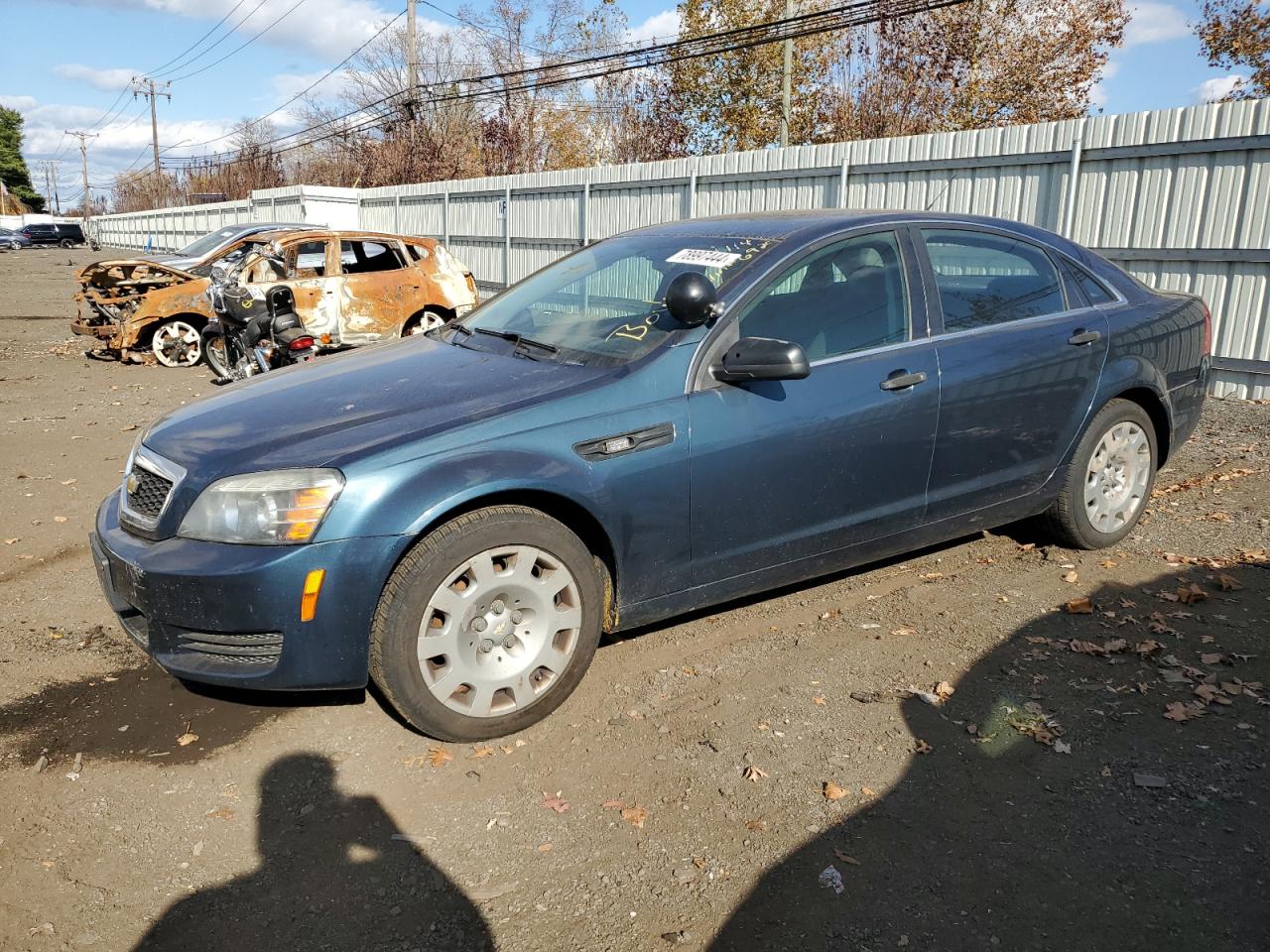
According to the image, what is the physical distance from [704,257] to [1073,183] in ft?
23.0

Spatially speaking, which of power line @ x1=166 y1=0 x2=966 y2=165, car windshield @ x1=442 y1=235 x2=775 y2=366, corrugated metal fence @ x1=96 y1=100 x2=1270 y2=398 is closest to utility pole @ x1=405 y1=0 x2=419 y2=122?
power line @ x1=166 y1=0 x2=966 y2=165

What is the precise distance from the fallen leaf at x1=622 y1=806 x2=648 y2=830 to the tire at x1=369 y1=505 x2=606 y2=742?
58 cm

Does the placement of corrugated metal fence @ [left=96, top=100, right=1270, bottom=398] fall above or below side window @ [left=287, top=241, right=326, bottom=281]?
above

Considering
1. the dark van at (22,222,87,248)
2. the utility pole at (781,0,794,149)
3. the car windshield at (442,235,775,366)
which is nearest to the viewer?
the car windshield at (442,235,775,366)

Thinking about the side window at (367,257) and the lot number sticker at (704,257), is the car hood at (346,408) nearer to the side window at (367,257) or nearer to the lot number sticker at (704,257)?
the lot number sticker at (704,257)

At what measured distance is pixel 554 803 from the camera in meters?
2.98

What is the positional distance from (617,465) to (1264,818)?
225 cm

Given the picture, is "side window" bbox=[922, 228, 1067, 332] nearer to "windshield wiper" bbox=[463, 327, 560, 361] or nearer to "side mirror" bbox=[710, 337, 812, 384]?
"side mirror" bbox=[710, 337, 812, 384]

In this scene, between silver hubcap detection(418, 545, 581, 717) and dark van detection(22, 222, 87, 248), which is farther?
dark van detection(22, 222, 87, 248)

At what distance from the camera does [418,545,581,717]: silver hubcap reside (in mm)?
3137

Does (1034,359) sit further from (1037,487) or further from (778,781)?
(778,781)

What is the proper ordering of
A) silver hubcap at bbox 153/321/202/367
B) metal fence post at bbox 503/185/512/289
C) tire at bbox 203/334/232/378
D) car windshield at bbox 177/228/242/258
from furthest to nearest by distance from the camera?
metal fence post at bbox 503/185/512/289, car windshield at bbox 177/228/242/258, silver hubcap at bbox 153/321/202/367, tire at bbox 203/334/232/378

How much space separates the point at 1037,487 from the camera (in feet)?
15.0

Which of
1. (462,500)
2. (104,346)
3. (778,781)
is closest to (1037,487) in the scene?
(778,781)
